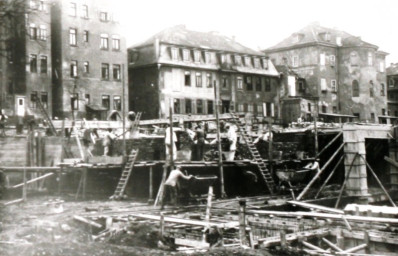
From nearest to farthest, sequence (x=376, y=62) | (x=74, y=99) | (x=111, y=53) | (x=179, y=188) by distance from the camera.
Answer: (x=179, y=188)
(x=74, y=99)
(x=111, y=53)
(x=376, y=62)

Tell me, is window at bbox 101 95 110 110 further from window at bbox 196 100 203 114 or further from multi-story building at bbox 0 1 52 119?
window at bbox 196 100 203 114

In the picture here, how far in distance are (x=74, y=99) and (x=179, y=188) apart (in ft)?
107

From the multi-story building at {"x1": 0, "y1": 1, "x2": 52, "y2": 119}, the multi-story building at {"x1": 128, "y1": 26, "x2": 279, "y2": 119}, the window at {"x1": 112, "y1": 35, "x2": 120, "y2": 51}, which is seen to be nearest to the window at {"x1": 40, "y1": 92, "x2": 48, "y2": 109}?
the multi-story building at {"x1": 0, "y1": 1, "x2": 52, "y2": 119}

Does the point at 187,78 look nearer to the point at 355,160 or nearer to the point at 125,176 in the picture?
the point at 125,176

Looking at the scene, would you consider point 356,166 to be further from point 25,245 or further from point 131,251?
point 25,245

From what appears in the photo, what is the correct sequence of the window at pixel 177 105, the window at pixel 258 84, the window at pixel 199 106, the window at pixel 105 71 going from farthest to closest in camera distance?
1. the window at pixel 258 84
2. the window at pixel 199 106
3. the window at pixel 177 105
4. the window at pixel 105 71

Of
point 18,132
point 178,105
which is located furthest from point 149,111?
point 18,132

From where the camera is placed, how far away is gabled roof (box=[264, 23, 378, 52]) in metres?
76.6

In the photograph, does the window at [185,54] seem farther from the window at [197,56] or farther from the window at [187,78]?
the window at [187,78]

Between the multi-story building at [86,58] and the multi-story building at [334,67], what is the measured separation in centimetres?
2710

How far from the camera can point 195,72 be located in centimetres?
6369

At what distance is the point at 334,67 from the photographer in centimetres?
7819

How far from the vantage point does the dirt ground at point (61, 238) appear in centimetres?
1508

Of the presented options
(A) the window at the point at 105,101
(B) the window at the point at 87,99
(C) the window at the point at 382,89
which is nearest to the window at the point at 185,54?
(A) the window at the point at 105,101
